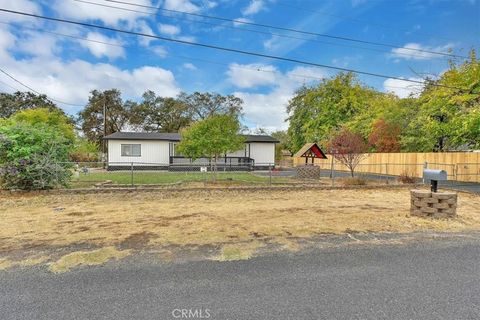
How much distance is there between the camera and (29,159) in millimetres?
9234

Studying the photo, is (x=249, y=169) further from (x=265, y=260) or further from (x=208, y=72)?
(x=265, y=260)

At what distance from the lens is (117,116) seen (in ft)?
128

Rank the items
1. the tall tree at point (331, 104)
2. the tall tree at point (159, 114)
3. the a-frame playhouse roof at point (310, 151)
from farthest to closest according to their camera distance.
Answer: the tall tree at point (159, 114)
the tall tree at point (331, 104)
the a-frame playhouse roof at point (310, 151)

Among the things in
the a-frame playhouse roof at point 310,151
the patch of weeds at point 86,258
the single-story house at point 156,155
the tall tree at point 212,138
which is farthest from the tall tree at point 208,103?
the patch of weeds at point 86,258

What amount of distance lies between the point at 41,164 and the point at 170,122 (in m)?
30.4

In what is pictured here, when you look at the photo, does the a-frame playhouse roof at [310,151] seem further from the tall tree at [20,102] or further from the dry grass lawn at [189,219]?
the tall tree at [20,102]

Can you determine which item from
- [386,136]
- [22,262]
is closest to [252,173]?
[386,136]

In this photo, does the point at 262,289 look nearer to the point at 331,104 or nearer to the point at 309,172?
the point at 309,172

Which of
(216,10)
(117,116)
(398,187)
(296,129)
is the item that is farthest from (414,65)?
(117,116)

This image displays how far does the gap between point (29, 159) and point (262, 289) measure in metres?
9.77

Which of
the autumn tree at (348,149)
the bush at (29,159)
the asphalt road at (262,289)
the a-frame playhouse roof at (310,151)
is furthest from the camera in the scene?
the a-frame playhouse roof at (310,151)

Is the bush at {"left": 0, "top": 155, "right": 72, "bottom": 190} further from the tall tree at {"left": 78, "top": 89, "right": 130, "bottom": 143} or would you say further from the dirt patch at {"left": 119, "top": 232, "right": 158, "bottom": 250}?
the tall tree at {"left": 78, "top": 89, "right": 130, "bottom": 143}

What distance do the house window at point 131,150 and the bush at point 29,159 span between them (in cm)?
1309

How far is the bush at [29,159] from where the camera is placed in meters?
9.16
